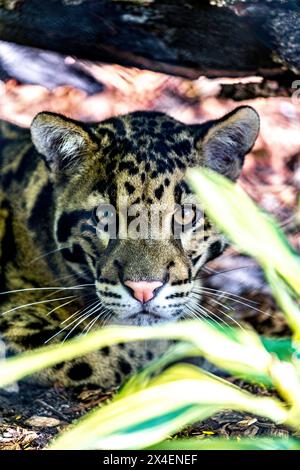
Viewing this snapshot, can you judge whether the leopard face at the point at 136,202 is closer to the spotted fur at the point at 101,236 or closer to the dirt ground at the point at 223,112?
the spotted fur at the point at 101,236

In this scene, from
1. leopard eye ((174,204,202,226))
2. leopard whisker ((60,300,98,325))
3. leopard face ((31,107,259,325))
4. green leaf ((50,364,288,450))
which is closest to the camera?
green leaf ((50,364,288,450))

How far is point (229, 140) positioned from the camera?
5.66 m

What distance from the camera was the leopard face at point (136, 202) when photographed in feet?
16.9

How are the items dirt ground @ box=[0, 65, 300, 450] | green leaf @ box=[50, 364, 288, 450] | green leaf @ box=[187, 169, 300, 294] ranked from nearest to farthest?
1. green leaf @ box=[50, 364, 288, 450]
2. green leaf @ box=[187, 169, 300, 294]
3. dirt ground @ box=[0, 65, 300, 450]

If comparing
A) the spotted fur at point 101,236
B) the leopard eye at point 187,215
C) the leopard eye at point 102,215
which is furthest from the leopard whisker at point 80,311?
the leopard eye at point 187,215

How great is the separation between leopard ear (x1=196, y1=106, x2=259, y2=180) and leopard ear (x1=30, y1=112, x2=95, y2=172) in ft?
2.43

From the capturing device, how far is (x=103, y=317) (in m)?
5.73

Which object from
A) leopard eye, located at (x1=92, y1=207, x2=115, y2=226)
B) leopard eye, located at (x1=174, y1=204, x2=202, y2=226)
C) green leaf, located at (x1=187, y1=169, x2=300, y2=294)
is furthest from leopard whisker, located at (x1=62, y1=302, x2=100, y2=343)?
green leaf, located at (x1=187, y1=169, x2=300, y2=294)

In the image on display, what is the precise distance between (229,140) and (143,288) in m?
1.25

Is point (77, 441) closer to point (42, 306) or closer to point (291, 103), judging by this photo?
point (42, 306)

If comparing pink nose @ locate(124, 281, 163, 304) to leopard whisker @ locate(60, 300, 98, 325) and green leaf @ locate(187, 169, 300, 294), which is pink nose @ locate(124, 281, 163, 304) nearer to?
leopard whisker @ locate(60, 300, 98, 325)

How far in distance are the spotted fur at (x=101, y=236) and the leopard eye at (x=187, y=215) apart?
33 mm

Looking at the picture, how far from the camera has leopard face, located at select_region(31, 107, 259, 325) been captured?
5156mm
